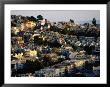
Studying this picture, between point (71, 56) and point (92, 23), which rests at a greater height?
point (92, 23)

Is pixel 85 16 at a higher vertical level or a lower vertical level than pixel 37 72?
higher

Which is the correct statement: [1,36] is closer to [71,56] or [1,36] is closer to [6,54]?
[6,54]

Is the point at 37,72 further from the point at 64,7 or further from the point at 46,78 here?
the point at 64,7

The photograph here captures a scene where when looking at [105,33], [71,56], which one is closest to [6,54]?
[71,56]

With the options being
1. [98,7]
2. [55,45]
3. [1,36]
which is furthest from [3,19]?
[98,7]

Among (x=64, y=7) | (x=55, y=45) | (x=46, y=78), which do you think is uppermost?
(x=64, y=7)
